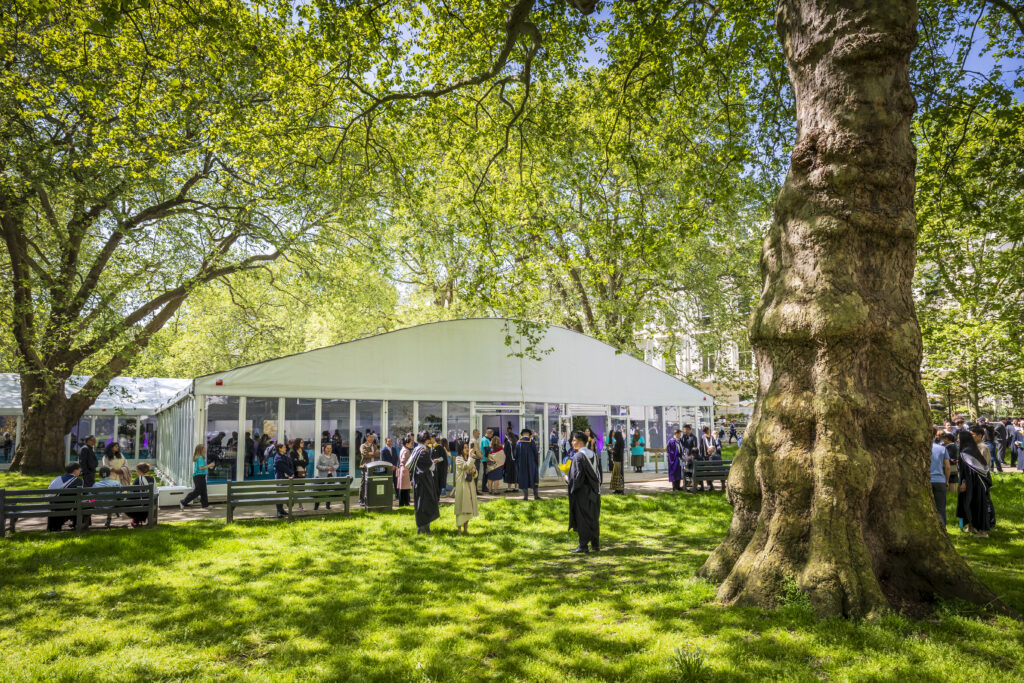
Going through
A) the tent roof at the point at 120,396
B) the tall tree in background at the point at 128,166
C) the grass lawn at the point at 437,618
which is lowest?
the grass lawn at the point at 437,618

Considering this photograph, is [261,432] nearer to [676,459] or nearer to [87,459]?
[87,459]

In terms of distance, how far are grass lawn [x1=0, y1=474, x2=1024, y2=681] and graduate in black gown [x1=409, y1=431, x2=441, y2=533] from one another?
0.56m

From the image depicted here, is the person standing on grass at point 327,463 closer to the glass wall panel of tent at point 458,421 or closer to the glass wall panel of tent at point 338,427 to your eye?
the glass wall panel of tent at point 338,427

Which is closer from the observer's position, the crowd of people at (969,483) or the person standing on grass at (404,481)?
the crowd of people at (969,483)

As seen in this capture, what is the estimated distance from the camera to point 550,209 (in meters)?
A: 15.0

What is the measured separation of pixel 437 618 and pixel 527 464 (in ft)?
30.2

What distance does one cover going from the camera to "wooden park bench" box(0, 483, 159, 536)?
9.88 metres

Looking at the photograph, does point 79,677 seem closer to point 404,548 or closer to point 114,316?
point 404,548

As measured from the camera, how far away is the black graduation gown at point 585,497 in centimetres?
854

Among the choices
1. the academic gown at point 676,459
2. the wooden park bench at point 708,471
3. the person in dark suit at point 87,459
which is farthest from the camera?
the academic gown at point 676,459

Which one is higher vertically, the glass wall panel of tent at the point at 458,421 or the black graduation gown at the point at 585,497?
the glass wall panel of tent at the point at 458,421

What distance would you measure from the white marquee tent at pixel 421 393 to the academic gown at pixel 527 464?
2.22 metres

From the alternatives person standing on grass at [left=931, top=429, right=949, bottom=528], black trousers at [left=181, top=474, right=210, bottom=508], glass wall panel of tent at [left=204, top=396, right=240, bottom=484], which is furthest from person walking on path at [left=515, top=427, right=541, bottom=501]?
person standing on grass at [left=931, top=429, right=949, bottom=528]

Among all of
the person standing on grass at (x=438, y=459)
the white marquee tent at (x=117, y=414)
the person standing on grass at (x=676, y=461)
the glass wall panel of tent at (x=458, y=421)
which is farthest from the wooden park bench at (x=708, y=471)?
the white marquee tent at (x=117, y=414)
